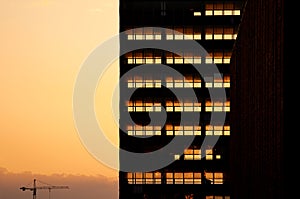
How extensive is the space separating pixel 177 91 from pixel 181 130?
6815 millimetres

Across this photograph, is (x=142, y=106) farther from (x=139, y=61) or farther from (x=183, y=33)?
(x=183, y=33)

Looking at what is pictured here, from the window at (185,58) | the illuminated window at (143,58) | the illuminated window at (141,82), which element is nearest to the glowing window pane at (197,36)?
the window at (185,58)

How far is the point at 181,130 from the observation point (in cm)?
15075

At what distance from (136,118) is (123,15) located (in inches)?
706

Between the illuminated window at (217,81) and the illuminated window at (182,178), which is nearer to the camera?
the illuminated window at (182,178)

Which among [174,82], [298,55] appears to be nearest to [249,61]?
[298,55]

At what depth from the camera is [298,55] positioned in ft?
145

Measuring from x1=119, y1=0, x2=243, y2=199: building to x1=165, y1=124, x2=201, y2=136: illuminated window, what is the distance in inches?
6.8

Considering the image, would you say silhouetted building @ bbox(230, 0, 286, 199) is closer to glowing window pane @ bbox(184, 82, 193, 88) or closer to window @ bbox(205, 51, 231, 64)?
glowing window pane @ bbox(184, 82, 193, 88)

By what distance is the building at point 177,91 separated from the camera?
149 m

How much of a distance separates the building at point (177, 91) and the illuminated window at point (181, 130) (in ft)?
0.57

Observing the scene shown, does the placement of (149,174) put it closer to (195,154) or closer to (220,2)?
(195,154)

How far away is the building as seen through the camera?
148875 millimetres

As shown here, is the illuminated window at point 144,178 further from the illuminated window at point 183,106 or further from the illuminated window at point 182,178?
the illuminated window at point 183,106
